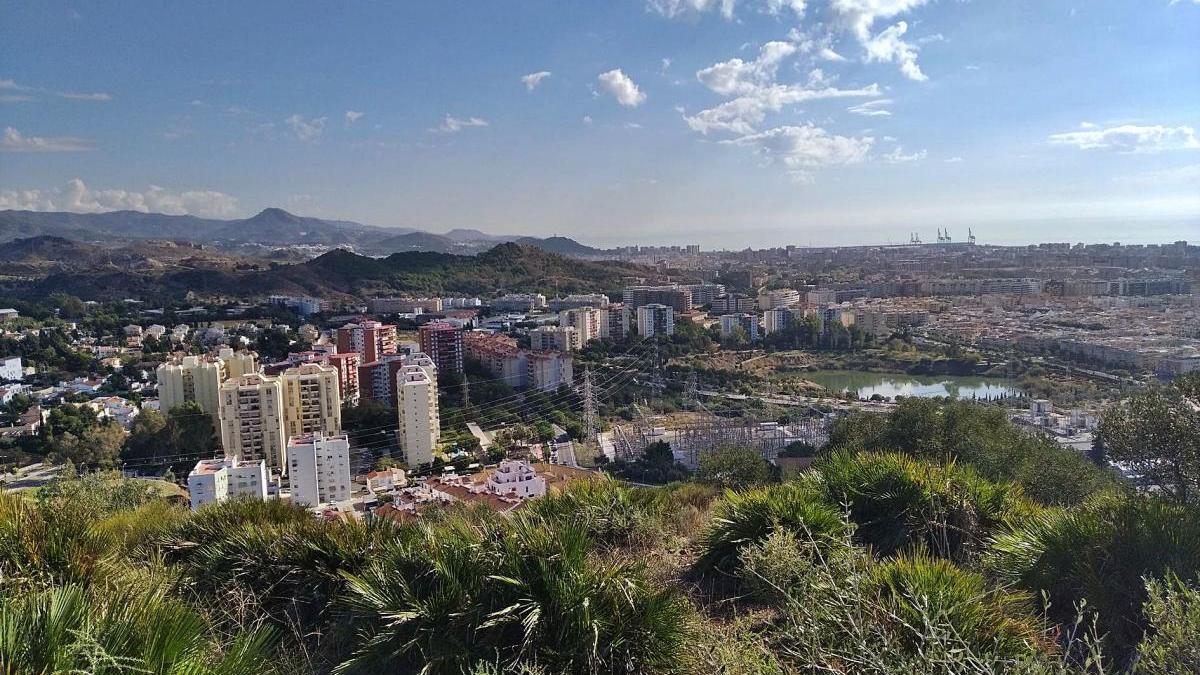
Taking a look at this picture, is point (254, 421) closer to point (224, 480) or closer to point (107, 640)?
point (224, 480)

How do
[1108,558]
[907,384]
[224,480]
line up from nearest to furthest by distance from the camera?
1. [1108,558]
2. [224,480]
3. [907,384]

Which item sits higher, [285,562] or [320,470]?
[285,562]

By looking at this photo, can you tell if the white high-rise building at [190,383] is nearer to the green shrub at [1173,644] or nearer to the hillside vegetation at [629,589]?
the hillside vegetation at [629,589]

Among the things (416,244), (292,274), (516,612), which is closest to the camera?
(516,612)

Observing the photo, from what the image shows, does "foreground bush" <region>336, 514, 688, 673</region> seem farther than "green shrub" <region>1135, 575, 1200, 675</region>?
Yes

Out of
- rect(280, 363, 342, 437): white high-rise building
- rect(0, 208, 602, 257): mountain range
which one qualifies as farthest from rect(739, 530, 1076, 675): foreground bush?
rect(0, 208, 602, 257): mountain range

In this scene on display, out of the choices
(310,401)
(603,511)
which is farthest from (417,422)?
(603,511)

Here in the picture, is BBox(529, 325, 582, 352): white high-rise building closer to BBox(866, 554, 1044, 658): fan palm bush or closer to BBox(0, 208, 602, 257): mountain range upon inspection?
BBox(866, 554, 1044, 658): fan palm bush
